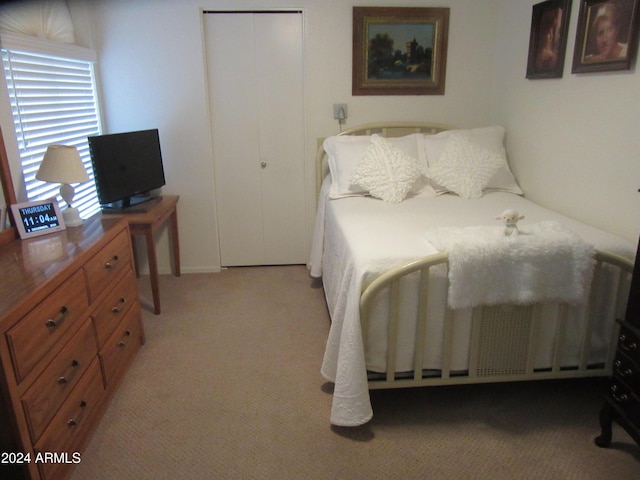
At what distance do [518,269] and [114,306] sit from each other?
73.1 inches

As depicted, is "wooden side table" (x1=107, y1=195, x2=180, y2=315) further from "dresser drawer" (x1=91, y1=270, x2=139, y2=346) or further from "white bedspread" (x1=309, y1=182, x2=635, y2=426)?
"white bedspread" (x1=309, y1=182, x2=635, y2=426)

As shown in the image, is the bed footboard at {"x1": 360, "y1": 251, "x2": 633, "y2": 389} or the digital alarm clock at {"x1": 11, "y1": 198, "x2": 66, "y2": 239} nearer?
the bed footboard at {"x1": 360, "y1": 251, "x2": 633, "y2": 389}

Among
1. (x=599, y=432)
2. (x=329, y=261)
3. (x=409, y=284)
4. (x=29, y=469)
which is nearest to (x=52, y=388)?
(x=29, y=469)

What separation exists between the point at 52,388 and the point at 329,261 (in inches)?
63.1

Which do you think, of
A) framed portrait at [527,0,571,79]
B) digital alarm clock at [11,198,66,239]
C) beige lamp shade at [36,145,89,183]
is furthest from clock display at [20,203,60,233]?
framed portrait at [527,0,571,79]

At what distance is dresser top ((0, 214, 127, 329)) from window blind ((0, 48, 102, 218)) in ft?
1.32

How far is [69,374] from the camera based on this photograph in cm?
180

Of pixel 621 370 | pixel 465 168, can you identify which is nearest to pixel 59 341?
pixel 621 370

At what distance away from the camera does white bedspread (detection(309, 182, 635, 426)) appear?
6.23 ft

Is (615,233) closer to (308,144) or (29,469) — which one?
(308,144)

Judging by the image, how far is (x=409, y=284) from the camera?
6.23 feet

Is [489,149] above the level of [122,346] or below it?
above

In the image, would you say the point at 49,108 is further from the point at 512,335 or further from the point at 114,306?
the point at 512,335

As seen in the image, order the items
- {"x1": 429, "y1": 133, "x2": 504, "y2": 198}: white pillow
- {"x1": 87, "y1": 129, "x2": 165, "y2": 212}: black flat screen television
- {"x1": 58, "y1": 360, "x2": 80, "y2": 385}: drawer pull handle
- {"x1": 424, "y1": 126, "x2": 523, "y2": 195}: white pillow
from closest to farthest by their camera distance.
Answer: {"x1": 58, "y1": 360, "x2": 80, "y2": 385}: drawer pull handle
{"x1": 87, "y1": 129, "x2": 165, "y2": 212}: black flat screen television
{"x1": 429, "y1": 133, "x2": 504, "y2": 198}: white pillow
{"x1": 424, "y1": 126, "x2": 523, "y2": 195}: white pillow
